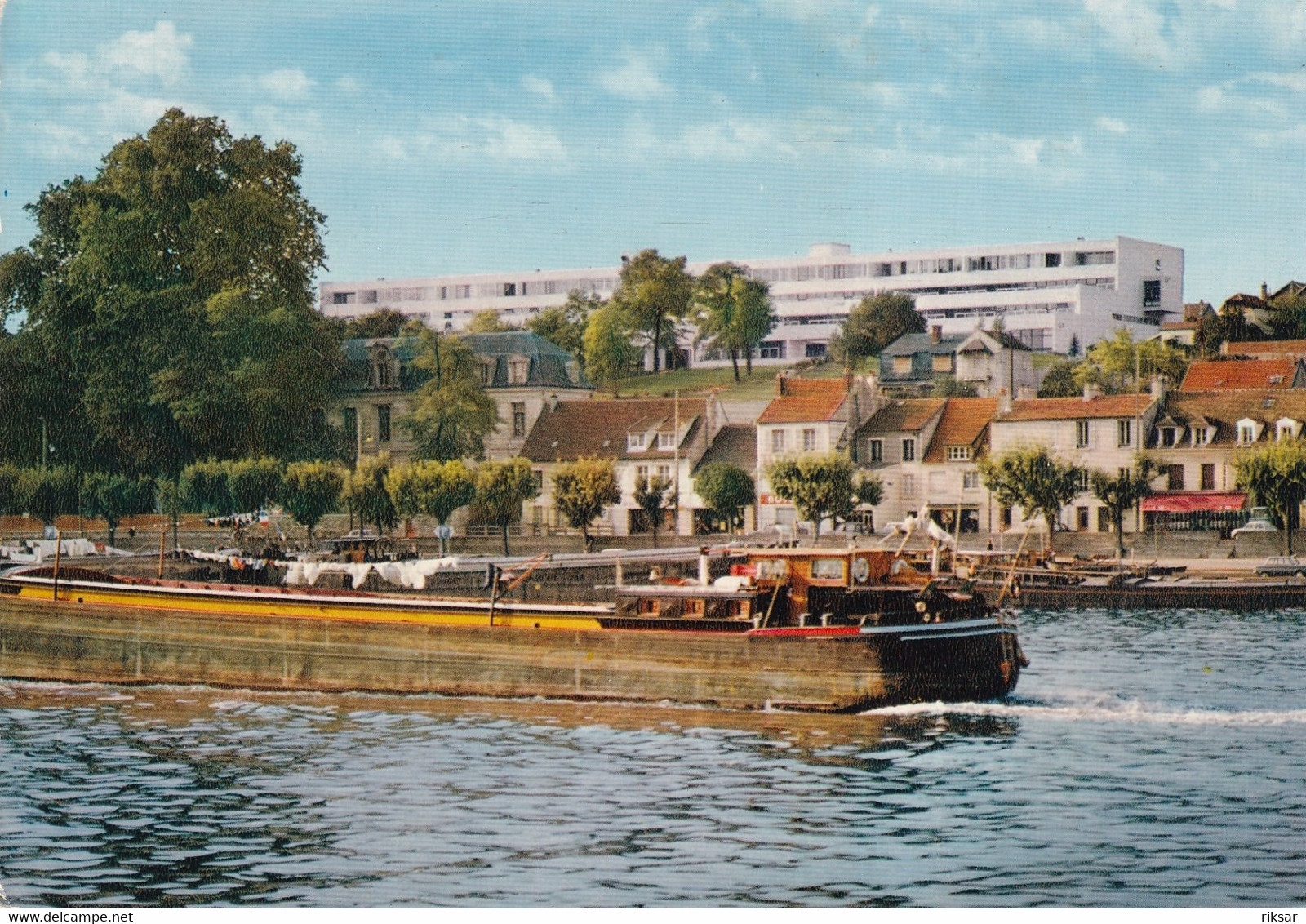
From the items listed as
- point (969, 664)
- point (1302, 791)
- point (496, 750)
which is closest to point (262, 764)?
point (496, 750)

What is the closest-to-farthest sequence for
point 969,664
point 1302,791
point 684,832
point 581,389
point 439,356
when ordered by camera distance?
point 684,832 < point 1302,791 < point 969,664 < point 439,356 < point 581,389

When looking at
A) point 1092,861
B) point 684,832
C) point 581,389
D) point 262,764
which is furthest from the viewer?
point 581,389

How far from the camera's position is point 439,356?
10050cm

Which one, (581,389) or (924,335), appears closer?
(581,389)

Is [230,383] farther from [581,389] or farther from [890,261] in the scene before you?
[890,261]

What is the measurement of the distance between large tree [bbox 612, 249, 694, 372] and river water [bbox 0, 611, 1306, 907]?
89.1 m

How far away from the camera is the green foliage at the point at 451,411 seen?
98.4 m

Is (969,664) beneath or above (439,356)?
beneath

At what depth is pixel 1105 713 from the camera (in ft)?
125

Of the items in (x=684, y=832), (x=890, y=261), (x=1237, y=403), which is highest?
(x=890, y=261)

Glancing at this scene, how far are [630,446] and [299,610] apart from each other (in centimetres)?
5254

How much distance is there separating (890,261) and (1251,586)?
75500 mm

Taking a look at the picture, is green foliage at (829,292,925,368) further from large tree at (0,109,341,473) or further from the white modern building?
large tree at (0,109,341,473)

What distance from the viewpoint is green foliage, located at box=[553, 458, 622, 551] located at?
8512 cm
